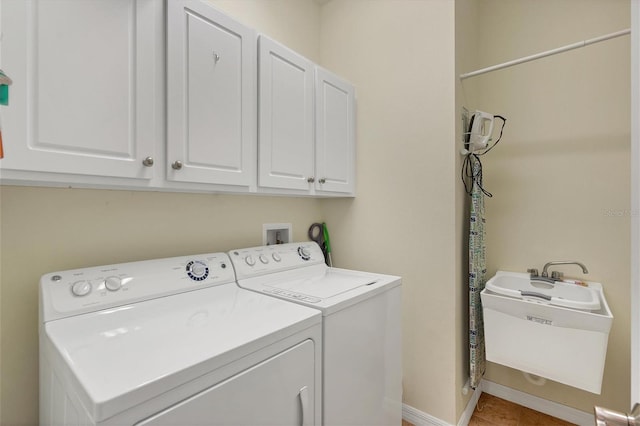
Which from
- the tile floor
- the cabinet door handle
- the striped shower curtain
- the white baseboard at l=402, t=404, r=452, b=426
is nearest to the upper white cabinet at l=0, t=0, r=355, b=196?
the cabinet door handle

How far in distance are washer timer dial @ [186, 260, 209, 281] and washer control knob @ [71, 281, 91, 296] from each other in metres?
0.37

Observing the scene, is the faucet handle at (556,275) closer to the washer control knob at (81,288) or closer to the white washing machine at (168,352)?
the white washing machine at (168,352)

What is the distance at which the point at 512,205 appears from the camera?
2223 millimetres

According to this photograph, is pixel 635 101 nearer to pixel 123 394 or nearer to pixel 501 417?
pixel 123 394

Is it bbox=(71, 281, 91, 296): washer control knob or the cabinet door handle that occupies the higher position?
bbox=(71, 281, 91, 296): washer control knob

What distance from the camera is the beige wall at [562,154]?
6.12ft

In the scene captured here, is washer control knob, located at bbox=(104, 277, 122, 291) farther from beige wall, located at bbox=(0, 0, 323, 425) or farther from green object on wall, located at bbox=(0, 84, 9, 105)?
green object on wall, located at bbox=(0, 84, 9, 105)

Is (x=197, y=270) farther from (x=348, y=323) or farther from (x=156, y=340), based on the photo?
(x=348, y=323)

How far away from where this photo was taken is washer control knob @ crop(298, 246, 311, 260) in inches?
74.9

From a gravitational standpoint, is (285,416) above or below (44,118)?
below

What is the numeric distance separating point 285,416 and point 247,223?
111 centimetres

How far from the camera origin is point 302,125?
5.66 ft

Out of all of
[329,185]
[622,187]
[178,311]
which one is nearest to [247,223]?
[329,185]

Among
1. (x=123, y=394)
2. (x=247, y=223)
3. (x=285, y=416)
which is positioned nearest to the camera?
(x=123, y=394)
